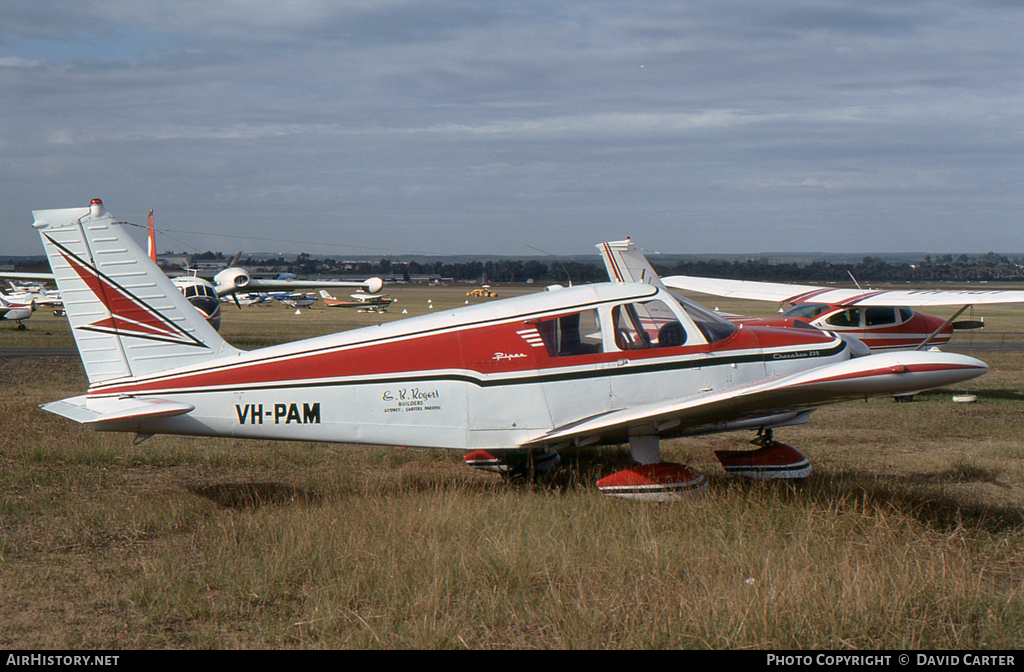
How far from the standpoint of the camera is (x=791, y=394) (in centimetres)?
677

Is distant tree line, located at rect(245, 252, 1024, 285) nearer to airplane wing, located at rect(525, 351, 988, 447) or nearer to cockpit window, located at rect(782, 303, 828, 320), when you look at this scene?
cockpit window, located at rect(782, 303, 828, 320)

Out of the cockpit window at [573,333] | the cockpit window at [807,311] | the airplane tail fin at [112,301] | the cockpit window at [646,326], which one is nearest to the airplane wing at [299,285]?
the cockpit window at [807,311]

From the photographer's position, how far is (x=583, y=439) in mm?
7547

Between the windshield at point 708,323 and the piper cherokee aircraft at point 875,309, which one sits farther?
the piper cherokee aircraft at point 875,309

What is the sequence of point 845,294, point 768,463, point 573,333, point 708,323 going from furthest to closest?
point 845,294, point 768,463, point 708,323, point 573,333

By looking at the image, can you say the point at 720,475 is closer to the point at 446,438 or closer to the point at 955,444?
the point at 446,438

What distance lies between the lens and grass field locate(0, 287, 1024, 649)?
186 inches

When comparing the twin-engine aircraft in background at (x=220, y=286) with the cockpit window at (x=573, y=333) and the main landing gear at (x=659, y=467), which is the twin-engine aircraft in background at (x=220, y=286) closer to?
the main landing gear at (x=659, y=467)

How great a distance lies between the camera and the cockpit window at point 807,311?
18.9 meters

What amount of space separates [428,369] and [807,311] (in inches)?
561

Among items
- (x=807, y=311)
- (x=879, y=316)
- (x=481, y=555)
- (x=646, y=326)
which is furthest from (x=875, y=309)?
(x=481, y=555)

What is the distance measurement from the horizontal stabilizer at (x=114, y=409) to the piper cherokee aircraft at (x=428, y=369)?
34mm

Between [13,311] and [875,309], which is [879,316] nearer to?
[875,309]
